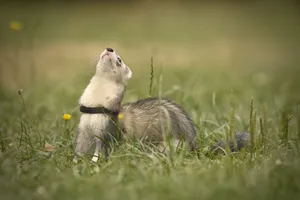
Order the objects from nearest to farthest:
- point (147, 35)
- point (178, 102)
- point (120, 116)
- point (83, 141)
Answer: point (120, 116) → point (83, 141) → point (178, 102) → point (147, 35)

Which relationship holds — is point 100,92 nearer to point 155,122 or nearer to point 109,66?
point 109,66

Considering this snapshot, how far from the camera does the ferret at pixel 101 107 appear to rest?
4.21m

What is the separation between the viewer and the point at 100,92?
14.2ft

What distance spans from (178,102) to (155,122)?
190 cm

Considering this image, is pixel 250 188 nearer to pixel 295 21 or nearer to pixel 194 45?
pixel 194 45

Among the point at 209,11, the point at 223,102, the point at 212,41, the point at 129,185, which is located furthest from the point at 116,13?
the point at 129,185

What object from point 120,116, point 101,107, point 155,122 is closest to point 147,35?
point 155,122

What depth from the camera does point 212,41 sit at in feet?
44.7

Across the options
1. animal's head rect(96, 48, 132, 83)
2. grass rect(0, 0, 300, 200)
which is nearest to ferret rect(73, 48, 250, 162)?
animal's head rect(96, 48, 132, 83)

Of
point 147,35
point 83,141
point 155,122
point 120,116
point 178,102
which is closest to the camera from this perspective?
point 120,116

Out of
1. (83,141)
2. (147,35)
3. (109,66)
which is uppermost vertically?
(147,35)

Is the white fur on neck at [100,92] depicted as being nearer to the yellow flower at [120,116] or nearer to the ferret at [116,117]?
the ferret at [116,117]

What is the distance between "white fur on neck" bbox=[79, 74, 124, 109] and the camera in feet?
14.0

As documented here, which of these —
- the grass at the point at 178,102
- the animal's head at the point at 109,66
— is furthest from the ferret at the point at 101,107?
the grass at the point at 178,102
